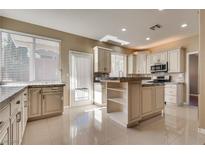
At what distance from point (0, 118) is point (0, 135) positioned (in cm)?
13

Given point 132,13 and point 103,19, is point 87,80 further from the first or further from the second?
point 132,13

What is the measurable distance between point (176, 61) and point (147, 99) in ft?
9.96

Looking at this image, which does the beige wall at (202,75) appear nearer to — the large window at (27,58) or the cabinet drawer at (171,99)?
the cabinet drawer at (171,99)

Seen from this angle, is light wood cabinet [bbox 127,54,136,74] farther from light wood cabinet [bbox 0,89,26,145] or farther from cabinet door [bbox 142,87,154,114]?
Result: light wood cabinet [bbox 0,89,26,145]

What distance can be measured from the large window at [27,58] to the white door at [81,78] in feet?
2.10

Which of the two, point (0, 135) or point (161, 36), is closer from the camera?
point (0, 135)

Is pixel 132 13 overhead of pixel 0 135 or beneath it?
overhead

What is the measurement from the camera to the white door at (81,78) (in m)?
5.09

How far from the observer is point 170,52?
5.79 meters

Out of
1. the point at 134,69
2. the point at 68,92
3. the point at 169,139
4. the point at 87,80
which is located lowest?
the point at 169,139

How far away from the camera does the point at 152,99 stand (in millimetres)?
3715

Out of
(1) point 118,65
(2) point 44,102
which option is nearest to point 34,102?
(2) point 44,102

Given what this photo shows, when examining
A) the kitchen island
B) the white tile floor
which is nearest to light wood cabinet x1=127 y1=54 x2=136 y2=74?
the kitchen island

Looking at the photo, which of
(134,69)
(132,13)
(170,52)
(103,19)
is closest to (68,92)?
(103,19)
